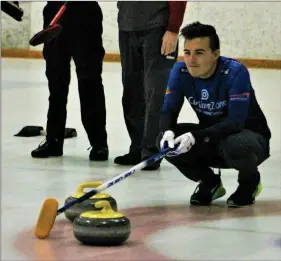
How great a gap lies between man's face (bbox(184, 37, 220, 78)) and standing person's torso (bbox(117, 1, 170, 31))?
33.4 inches

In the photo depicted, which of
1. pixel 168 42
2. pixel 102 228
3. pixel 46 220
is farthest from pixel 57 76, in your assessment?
pixel 102 228

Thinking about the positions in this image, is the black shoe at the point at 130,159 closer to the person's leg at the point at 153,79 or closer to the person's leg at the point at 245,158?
the person's leg at the point at 153,79

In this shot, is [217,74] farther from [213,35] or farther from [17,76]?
[17,76]

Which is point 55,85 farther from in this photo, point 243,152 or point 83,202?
point 83,202

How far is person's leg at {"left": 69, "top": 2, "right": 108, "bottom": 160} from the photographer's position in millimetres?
4758

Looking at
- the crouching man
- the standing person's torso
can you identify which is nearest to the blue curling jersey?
the crouching man

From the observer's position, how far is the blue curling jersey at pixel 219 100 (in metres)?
3.67

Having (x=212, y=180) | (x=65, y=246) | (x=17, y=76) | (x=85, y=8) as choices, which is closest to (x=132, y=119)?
(x=85, y=8)

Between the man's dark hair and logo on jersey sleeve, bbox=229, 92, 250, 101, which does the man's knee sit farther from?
the man's dark hair

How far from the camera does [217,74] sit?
3.74 metres

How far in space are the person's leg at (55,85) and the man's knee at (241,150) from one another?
4.59 feet

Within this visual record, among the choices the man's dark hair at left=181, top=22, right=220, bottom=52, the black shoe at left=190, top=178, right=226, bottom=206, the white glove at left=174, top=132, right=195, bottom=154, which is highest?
the man's dark hair at left=181, top=22, right=220, bottom=52

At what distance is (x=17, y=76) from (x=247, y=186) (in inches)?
261

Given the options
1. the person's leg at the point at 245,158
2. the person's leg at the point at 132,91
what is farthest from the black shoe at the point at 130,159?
the person's leg at the point at 245,158
